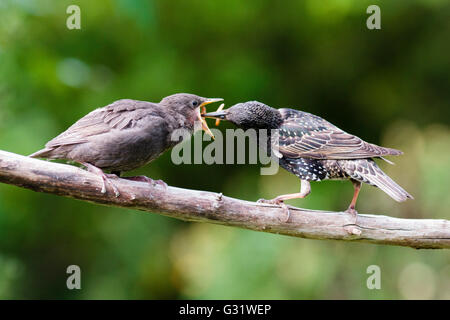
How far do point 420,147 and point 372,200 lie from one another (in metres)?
0.85

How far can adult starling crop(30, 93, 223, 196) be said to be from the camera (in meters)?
4.37

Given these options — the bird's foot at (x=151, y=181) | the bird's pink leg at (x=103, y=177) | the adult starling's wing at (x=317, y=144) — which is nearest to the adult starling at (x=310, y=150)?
the adult starling's wing at (x=317, y=144)

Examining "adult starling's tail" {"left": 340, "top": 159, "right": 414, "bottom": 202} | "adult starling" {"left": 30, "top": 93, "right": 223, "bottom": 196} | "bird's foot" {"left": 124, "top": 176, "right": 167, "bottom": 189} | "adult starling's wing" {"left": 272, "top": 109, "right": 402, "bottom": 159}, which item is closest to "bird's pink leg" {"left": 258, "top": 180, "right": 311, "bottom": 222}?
"adult starling's wing" {"left": 272, "top": 109, "right": 402, "bottom": 159}

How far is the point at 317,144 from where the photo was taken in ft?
15.9

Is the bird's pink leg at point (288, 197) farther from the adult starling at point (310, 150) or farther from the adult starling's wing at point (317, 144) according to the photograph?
the adult starling's wing at point (317, 144)

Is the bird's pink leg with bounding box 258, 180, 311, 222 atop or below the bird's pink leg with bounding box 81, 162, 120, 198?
below

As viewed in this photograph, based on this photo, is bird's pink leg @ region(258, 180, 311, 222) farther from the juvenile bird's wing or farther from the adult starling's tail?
the juvenile bird's wing

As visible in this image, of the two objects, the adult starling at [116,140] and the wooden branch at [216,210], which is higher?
the adult starling at [116,140]

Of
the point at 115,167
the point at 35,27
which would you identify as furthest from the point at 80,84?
the point at 115,167

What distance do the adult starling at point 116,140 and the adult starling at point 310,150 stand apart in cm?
61

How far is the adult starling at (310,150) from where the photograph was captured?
4.70 m

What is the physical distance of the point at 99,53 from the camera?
267 inches

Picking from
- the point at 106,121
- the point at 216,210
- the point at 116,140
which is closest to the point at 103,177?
the point at 116,140

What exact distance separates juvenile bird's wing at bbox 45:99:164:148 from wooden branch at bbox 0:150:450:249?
1.37 feet
